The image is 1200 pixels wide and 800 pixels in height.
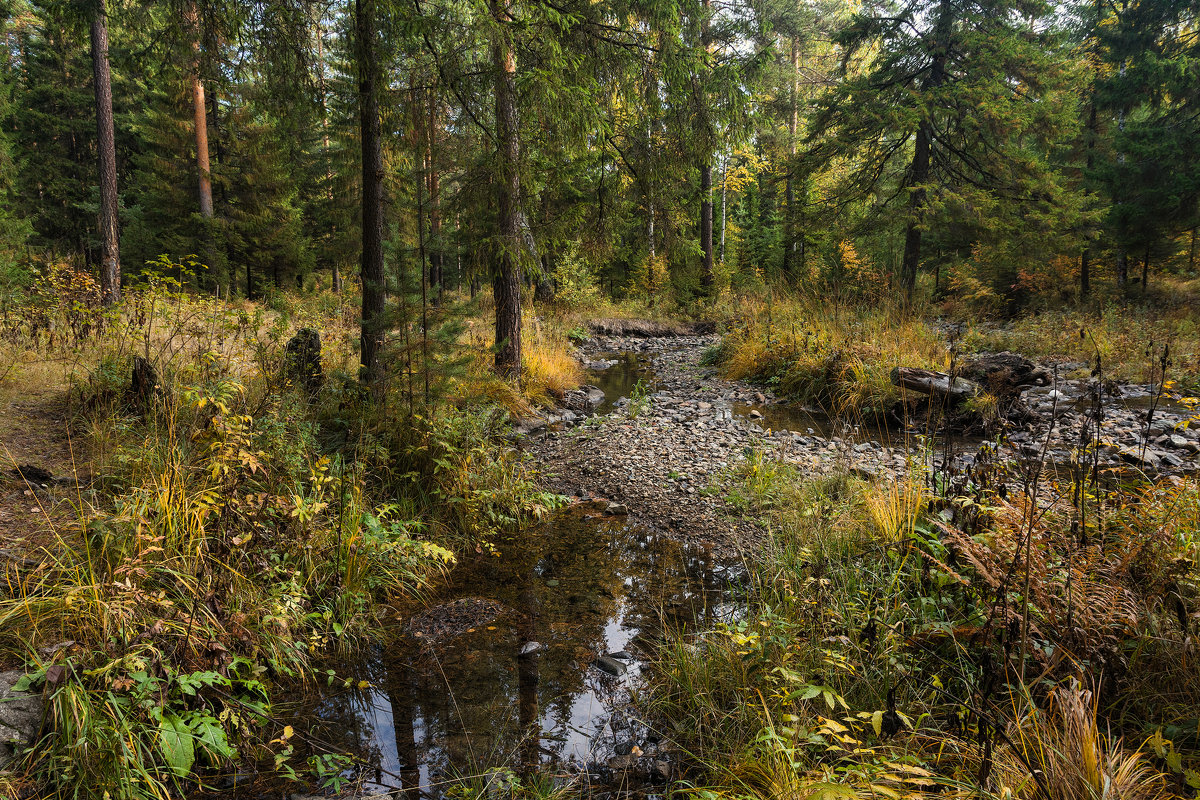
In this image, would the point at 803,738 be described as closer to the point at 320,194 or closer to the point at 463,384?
the point at 463,384

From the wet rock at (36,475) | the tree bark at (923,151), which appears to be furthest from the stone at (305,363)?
the tree bark at (923,151)

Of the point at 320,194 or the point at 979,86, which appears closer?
the point at 979,86

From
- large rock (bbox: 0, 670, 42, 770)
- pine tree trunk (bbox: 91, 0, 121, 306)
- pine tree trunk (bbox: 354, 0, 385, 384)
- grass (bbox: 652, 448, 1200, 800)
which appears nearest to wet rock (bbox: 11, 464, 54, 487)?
large rock (bbox: 0, 670, 42, 770)

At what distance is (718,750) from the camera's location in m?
2.34

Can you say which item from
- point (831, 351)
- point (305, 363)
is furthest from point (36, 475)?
point (831, 351)

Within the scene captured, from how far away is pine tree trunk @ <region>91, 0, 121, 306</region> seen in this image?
11.2m

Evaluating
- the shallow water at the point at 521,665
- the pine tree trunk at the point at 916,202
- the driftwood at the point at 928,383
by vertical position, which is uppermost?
the pine tree trunk at the point at 916,202

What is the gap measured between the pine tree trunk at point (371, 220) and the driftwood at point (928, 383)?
6.58 meters

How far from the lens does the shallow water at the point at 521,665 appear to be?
A: 2488 millimetres

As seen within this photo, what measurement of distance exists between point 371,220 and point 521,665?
4.36 metres

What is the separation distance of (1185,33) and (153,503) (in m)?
25.2

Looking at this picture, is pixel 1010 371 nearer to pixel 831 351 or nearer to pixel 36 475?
pixel 831 351

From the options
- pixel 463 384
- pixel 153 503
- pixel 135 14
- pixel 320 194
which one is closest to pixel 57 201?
pixel 320 194

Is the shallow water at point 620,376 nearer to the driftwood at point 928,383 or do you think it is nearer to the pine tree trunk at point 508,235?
the pine tree trunk at point 508,235
